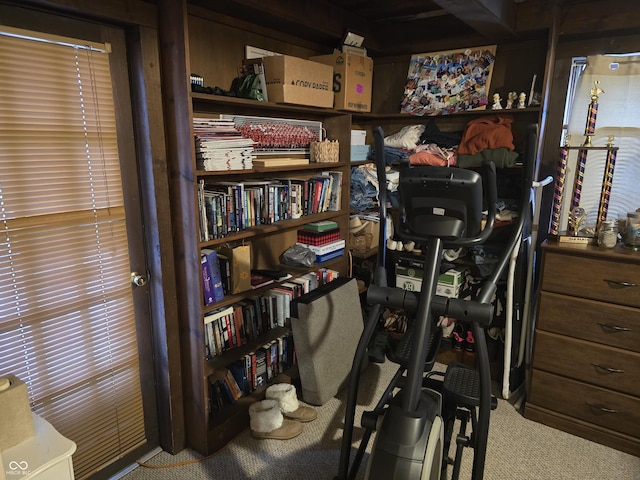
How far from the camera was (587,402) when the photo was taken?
226 centimetres

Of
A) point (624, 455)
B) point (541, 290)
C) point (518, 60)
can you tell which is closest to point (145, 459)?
point (541, 290)

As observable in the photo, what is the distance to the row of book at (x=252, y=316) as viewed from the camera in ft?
7.18

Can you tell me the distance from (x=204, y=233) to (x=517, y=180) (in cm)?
195

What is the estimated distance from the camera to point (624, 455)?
2168 mm

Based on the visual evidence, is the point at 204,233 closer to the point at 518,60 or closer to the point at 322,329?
the point at 322,329

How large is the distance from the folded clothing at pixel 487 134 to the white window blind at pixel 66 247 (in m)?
2.03

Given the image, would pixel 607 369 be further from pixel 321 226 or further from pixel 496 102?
pixel 321 226

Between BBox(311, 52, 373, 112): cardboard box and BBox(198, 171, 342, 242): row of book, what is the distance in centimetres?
46

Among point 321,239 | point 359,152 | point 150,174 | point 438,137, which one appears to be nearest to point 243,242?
point 321,239

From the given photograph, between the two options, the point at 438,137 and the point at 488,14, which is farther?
the point at 438,137

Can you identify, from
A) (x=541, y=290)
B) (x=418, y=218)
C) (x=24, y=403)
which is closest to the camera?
(x=24, y=403)

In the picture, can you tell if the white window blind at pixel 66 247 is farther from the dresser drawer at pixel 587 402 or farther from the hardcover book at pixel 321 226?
Answer: the dresser drawer at pixel 587 402

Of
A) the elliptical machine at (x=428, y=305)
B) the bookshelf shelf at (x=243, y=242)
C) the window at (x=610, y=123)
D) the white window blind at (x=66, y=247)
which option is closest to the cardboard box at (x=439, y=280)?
the bookshelf shelf at (x=243, y=242)

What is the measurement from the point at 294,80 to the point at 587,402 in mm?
2277
